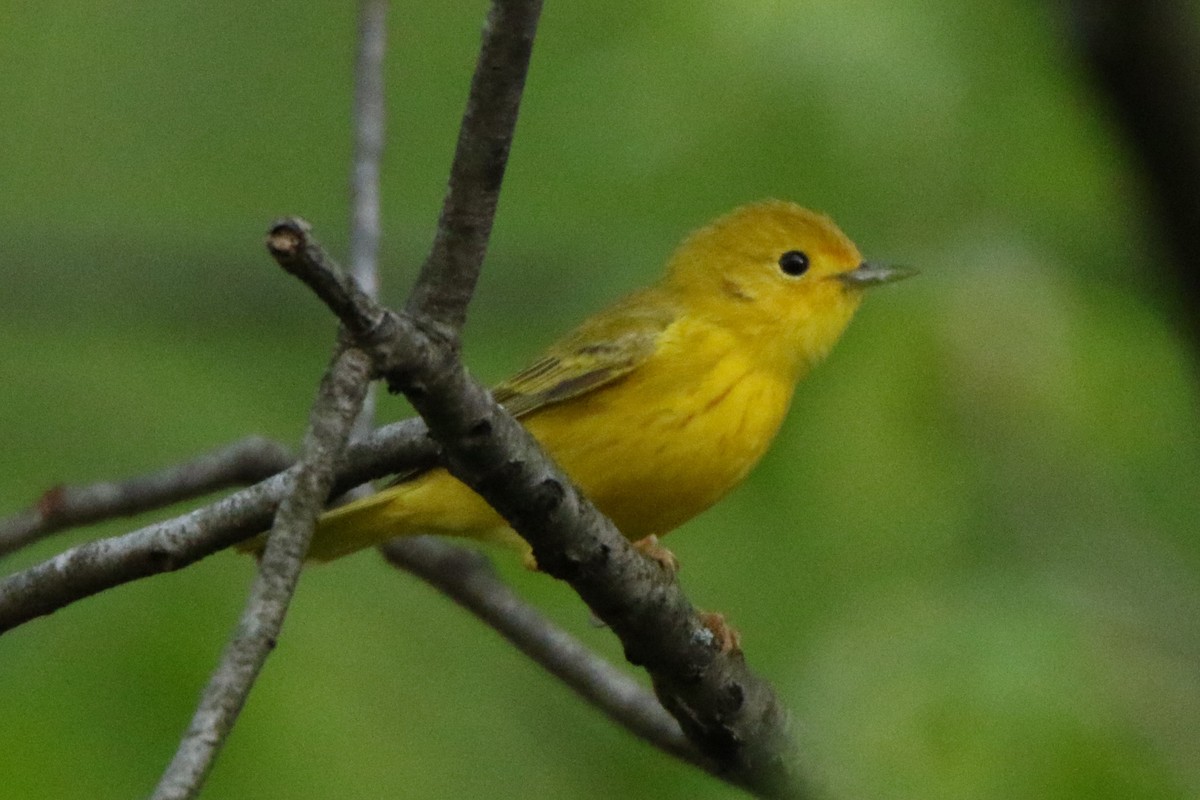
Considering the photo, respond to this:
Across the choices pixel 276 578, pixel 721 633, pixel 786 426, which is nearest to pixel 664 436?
pixel 786 426

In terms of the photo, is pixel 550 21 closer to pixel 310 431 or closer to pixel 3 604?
pixel 3 604

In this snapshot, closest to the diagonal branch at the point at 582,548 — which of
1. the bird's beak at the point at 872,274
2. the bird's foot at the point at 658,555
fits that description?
the bird's foot at the point at 658,555

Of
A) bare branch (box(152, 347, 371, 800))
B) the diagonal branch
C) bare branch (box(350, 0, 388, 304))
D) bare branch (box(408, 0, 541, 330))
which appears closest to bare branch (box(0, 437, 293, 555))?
bare branch (box(350, 0, 388, 304))

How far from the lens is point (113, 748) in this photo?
15.1 ft

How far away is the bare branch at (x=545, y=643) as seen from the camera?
505 cm

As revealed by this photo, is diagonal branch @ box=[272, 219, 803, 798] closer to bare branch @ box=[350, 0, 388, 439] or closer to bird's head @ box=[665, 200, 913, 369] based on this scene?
bare branch @ box=[350, 0, 388, 439]

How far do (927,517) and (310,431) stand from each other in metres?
3.22

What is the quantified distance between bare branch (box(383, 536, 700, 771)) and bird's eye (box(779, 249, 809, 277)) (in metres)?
1.53

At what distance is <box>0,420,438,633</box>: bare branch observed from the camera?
3443 millimetres

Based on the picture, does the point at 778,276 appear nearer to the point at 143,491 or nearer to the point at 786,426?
the point at 786,426

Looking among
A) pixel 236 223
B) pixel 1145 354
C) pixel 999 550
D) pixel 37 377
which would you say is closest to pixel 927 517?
pixel 999 550

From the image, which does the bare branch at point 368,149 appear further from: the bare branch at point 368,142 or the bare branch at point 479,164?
the bare branch at point 479,164

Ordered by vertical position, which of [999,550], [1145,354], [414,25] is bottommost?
[999,550]

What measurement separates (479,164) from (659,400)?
241 centimetres
